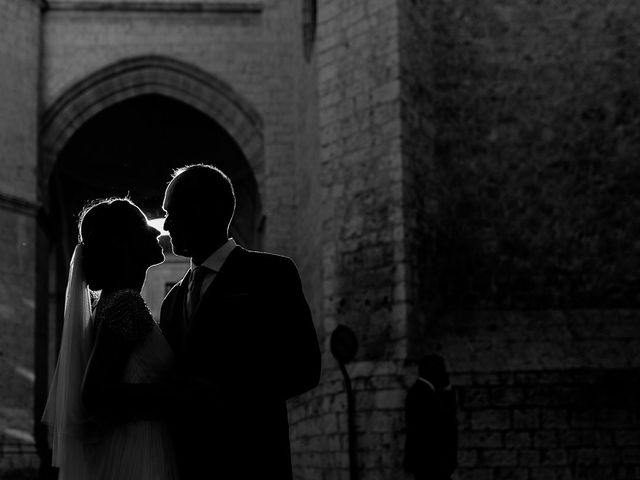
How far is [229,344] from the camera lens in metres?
1.94

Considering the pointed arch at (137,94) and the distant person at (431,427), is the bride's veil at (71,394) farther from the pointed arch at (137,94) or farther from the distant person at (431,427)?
the pointed arch at (137,94)

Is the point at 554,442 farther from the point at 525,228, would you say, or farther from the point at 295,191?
the point at 295,191

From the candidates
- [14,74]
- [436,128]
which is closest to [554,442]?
[436,128]

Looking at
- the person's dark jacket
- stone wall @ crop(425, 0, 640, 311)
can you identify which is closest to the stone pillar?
stone wall @ crop(425, 0, 640, 311)

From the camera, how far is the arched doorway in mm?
14586

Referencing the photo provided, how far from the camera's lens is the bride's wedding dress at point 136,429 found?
196 centimetres

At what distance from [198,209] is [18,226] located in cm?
1246

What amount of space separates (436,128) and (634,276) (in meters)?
2.27

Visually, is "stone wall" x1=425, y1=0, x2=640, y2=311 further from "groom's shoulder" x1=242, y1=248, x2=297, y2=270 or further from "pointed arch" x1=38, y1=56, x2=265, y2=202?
"groom's shoulder" x1=242, y1=248, x2=297, y2=270

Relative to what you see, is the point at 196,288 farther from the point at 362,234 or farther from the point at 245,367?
the point at 362,234

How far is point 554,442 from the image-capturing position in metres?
8.26

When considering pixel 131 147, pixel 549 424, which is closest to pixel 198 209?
pixel 549 424

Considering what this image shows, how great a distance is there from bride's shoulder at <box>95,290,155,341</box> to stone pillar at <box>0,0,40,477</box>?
11593 millimetres

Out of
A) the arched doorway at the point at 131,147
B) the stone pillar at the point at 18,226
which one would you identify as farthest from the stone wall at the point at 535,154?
the stone pillar at the point at 18,226
